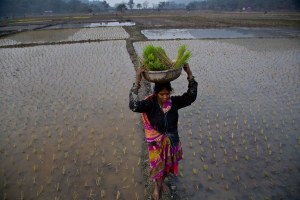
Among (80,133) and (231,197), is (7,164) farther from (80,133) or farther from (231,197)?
(231,197)

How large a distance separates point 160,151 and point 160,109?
1.58 ft

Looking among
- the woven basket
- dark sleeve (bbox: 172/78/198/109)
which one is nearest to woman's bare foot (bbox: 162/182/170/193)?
dark sleeve (bbox: 172/78/198/109)

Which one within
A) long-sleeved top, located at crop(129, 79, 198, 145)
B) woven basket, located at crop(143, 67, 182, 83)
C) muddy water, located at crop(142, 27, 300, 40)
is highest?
woven basket, located at crop(143, 67, 182, 83)

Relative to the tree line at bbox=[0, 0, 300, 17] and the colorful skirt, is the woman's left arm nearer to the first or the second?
the colorful skirt

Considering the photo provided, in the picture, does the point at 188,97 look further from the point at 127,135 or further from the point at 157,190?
the point at 127,135

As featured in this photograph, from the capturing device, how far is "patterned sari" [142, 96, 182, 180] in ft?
8.86

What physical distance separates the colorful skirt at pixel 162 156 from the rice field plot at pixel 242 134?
0.59 metres

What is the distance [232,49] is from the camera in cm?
1284

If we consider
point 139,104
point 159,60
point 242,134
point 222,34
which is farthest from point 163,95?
point 222,34

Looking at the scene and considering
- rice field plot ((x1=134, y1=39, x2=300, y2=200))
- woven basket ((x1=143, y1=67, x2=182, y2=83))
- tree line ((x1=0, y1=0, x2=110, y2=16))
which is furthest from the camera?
tree line ((x1=0, y1=0, x2=110, y2=16))

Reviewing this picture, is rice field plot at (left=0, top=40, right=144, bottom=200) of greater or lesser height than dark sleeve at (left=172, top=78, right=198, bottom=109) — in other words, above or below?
below

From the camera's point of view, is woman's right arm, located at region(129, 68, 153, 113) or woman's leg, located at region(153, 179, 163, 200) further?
woman's leg, located at region(153, 179, 163, 200)

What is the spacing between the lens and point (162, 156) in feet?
9.19

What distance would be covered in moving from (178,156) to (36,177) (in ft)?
7.00
